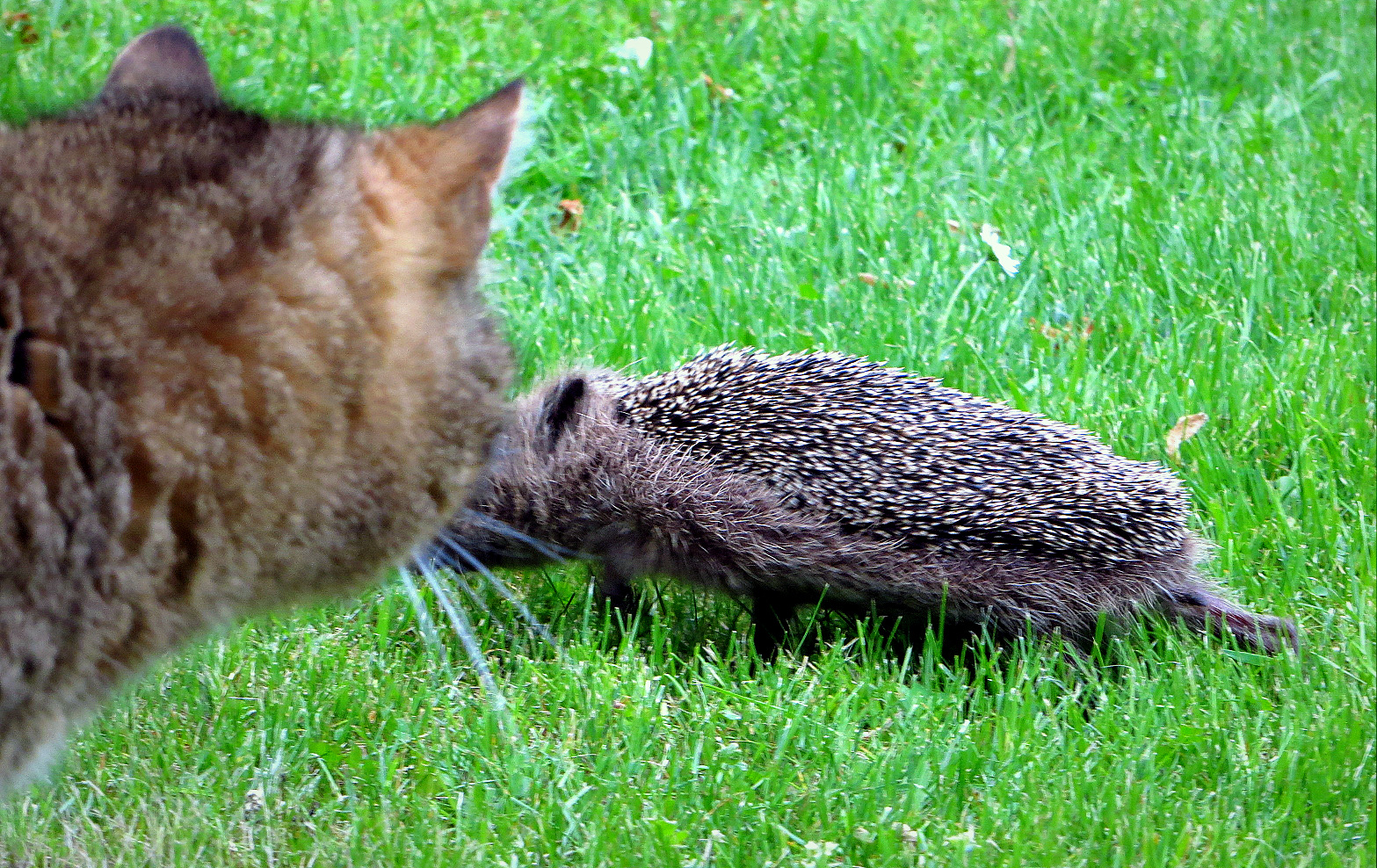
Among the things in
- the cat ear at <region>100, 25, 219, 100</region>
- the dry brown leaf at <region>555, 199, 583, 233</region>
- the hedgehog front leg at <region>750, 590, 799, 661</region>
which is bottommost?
the hedgehog front leg at <region>750, 590, 799, 661</region>

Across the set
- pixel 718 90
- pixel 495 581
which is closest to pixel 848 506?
pixel 495 581

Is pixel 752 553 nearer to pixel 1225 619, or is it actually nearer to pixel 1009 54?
pixel 1225 619

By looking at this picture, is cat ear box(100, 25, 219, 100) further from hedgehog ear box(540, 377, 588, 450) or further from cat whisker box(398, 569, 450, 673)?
hedgehog ear box(540, 377, 588, 450)

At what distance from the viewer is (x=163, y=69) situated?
2303 mm

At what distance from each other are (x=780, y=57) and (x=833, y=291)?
87.4 inches

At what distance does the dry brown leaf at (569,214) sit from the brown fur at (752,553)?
1.75 meters

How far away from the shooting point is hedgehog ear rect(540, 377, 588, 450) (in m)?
4.17

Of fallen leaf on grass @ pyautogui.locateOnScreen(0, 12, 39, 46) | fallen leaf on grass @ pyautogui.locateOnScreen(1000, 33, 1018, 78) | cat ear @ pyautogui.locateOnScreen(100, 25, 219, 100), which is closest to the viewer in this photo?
cat ear @ pyautogui.locateOnScreen(100, 25, 219, 100)

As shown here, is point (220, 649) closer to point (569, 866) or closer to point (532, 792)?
point (532, 792)

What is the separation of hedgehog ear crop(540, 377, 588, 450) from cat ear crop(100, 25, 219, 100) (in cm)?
187

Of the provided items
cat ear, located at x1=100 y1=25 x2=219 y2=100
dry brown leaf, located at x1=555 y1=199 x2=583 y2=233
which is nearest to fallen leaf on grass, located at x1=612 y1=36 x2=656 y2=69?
dry brown leaf, located at x1=555 y1=199 x2=583 y2=233

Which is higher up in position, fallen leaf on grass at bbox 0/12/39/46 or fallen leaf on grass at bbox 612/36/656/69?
fallen leaf on grass at bbox 0/12/39/46

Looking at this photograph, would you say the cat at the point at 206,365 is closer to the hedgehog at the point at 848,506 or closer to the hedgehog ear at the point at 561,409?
the hedgehog at the point at 848,506

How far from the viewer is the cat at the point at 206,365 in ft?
5.83
